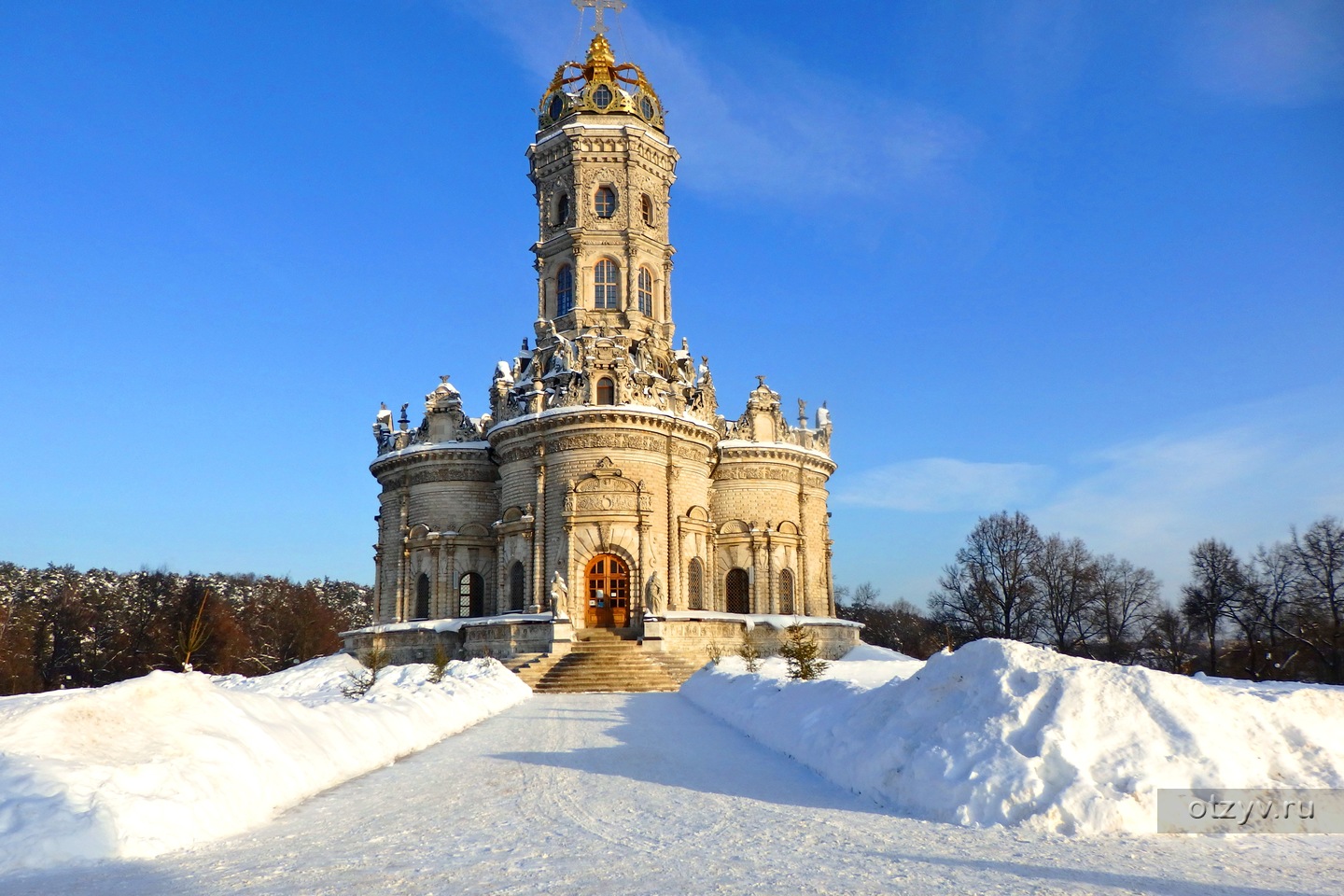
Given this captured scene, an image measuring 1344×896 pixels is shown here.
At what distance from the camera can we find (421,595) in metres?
41.3

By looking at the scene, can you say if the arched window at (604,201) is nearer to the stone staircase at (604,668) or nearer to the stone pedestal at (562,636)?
the stone pedestal at (562,636)

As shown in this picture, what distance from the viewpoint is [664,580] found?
36344 millimetres

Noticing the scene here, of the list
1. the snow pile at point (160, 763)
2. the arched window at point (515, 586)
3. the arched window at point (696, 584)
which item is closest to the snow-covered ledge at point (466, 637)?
the arched window at point (515, 586)

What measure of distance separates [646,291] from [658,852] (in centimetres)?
3827

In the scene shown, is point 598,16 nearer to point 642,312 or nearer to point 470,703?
point 642,312

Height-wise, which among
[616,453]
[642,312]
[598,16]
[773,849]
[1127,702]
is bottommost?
[773,849]

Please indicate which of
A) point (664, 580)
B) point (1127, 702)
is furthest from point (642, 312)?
point (1127, 702)

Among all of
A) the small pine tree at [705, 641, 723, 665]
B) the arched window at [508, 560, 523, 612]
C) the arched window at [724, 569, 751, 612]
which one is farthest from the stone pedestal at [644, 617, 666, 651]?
the arched window at [724, 569, 751, 612]

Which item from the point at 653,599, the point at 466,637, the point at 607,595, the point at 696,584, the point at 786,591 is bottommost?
the point at 466,637

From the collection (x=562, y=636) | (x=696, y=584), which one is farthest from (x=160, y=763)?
(x=696, y=584)

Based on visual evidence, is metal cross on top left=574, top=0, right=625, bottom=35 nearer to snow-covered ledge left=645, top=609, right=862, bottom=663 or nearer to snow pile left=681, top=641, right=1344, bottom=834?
snow-covered ledge left=645, top=609, right=862, bottom=663

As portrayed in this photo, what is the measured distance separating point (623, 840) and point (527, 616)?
26.9 metres

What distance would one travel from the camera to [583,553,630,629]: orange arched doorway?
35938mm

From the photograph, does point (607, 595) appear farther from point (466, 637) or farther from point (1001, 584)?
point (1001, 584)
